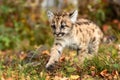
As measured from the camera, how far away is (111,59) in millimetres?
9336

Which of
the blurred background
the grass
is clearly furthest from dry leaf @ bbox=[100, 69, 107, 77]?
the blurred background

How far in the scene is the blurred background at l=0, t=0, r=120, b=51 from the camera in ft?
57.0

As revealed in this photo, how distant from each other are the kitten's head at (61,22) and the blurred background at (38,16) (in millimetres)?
6606

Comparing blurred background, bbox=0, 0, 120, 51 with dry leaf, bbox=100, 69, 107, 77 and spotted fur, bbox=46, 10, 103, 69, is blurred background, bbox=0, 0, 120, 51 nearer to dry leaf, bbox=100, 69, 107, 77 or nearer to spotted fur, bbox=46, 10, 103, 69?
spotted fur, bbox=46, 10, 103, 69

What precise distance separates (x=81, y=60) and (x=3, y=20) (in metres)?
8.96

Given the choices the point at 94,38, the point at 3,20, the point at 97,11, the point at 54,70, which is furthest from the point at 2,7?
the point at 54,70

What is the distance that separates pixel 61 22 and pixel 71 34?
627mm

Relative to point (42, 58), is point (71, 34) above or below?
above

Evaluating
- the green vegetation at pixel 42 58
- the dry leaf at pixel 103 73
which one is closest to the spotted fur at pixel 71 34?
the green vegetation at pixel 42 58

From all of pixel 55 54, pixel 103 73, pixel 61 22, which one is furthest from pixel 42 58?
pixel 103 73

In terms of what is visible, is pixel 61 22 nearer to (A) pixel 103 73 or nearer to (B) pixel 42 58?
(B) pixel 42 58

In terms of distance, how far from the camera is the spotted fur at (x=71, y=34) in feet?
33.0

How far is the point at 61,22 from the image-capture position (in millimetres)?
10031

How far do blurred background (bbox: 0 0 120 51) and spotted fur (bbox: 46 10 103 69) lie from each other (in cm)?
578
